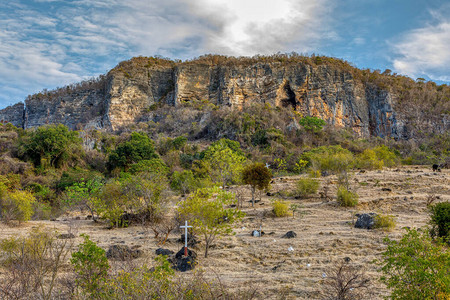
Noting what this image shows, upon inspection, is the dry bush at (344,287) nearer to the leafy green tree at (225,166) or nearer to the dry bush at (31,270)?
the dry bush at (31,270)

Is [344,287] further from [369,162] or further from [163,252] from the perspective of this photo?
[369,162]

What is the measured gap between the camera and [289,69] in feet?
213

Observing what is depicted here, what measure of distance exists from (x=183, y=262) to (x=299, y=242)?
3.63 meters

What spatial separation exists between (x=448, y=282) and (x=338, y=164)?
1327 cm

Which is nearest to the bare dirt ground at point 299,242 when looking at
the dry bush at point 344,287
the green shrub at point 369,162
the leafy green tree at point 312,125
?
the dry bush at point 344,287

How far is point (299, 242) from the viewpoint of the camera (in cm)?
927

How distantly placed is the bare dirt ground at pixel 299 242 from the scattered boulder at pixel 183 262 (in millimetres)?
229

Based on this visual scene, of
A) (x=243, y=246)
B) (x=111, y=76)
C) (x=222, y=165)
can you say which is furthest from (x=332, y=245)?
(x=111, y=76)

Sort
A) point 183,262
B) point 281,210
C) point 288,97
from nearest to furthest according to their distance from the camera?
point 183,262 < point 281,210 < point 288,97

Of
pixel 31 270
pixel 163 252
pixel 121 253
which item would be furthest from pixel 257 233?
pixel 31 270

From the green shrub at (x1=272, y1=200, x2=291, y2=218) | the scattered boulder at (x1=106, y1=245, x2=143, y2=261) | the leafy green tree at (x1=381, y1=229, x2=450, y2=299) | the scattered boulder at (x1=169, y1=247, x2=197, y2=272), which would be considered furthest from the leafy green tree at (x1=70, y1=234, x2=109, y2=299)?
the green shrub at (x1=272, y1=200, x2=291, y2=218)

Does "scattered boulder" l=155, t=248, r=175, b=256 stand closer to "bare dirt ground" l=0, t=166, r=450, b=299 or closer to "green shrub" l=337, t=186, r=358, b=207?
"bare dirt ground" l=0, t=166, r=450, b=299

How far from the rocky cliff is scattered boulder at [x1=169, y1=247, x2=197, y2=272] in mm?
55650

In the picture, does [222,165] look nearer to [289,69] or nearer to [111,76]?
[289,69]
